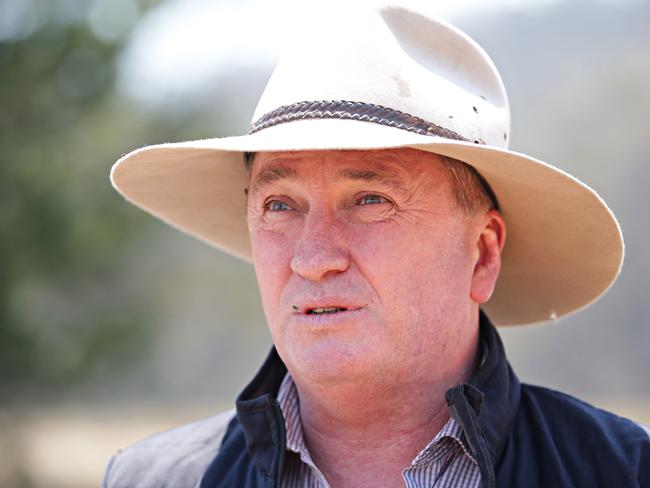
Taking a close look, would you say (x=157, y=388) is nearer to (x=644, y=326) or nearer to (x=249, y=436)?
(x=644, y=326)

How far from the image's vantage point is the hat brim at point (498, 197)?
8.43ft

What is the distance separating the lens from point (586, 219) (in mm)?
2850

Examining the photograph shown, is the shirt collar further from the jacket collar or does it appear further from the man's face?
the man's face

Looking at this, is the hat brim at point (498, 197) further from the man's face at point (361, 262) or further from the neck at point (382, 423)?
the neck at point (382, 423)

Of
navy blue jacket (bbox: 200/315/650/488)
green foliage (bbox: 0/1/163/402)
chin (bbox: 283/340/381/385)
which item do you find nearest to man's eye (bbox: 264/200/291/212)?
chin (bbox: 283/340/381/385)

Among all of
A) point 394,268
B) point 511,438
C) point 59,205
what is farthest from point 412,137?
point 59,205

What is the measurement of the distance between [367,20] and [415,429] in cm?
120

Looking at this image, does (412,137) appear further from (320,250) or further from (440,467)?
(440,467)

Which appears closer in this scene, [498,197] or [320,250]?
[320,250]

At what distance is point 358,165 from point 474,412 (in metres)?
0.75

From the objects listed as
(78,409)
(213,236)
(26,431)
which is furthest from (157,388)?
(213,236)

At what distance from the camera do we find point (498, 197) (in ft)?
9.61

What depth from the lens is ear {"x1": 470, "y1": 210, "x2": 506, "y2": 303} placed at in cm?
290

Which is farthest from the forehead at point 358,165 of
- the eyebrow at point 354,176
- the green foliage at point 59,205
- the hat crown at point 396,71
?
the green foliage at point 59,205
